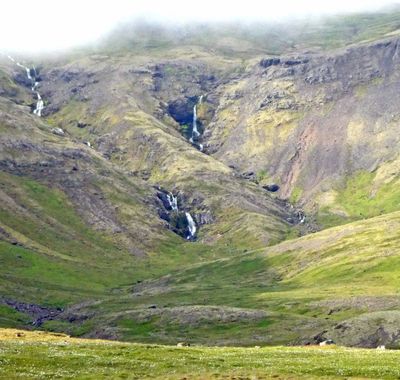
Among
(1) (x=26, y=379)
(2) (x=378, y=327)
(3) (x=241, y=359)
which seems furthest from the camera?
(2) (x=378, y=327)

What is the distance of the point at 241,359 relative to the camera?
6925 cm

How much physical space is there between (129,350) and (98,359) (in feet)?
29.0

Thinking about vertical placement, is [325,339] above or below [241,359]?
above

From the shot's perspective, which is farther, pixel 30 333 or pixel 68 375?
pixel 30 333

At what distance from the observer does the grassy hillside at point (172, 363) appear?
57.5 metres

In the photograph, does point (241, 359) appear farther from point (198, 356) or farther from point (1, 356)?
point (1, 356)

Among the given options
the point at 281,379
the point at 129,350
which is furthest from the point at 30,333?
the point at 281,379

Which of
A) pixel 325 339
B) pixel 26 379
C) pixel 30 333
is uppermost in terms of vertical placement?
pixel 325 339

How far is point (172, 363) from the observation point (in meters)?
64.2

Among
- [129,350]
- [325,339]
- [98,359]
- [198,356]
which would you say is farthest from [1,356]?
[325,339]

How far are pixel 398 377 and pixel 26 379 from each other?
30.9 m

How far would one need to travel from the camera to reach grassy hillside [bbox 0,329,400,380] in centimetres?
5747

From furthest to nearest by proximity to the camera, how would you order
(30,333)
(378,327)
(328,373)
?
1. (378,327)
2. (30,333)
3. (328,373)

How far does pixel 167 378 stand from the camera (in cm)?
5684
